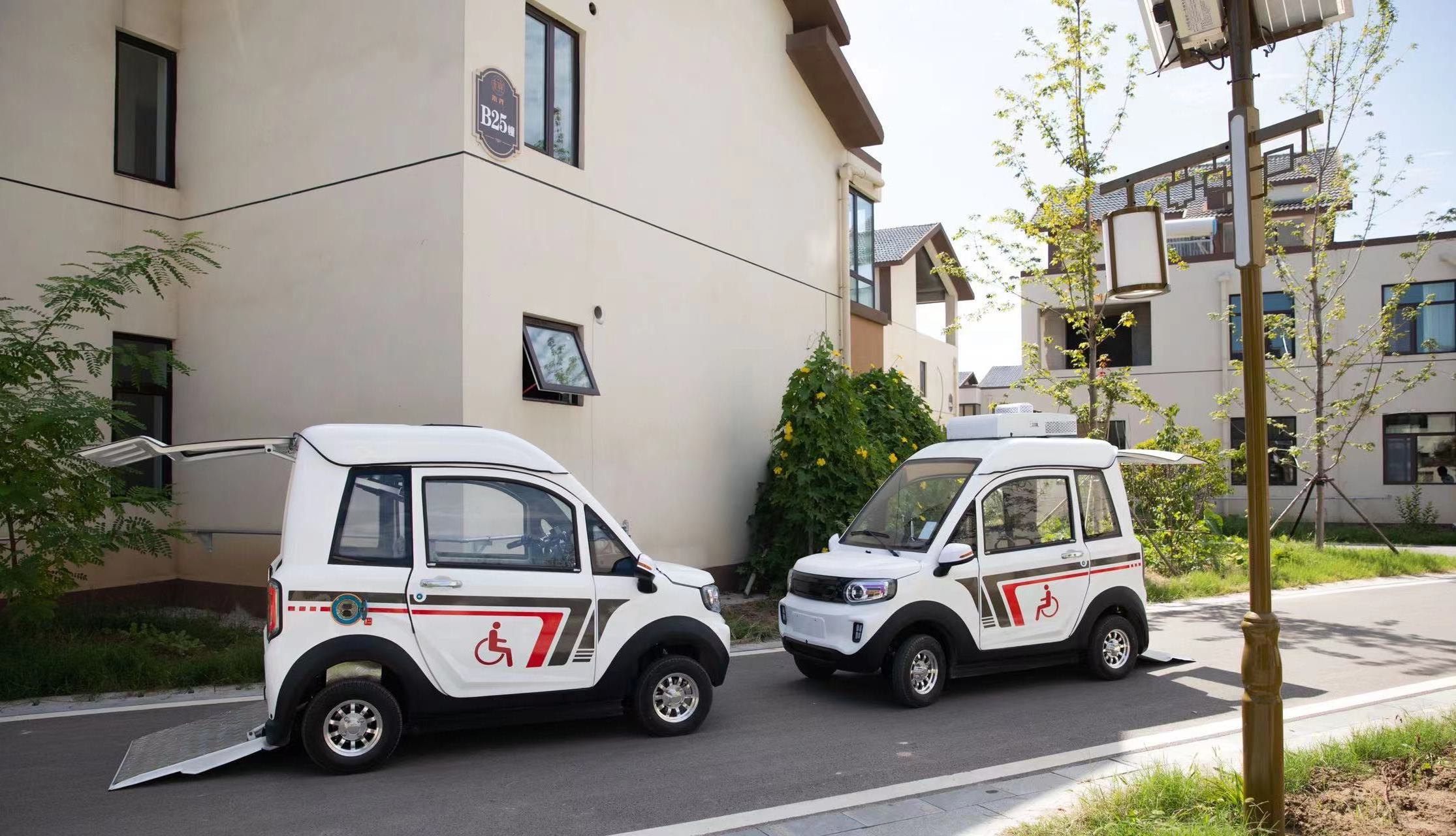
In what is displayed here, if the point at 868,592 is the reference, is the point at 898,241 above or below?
above

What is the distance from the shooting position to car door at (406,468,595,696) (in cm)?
627

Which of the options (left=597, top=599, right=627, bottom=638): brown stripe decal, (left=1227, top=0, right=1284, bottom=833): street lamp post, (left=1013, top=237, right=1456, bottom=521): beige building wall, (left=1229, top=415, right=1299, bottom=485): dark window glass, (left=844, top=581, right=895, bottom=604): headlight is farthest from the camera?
(left=1229, top=415, right=1299, bottom=485): dark window glass

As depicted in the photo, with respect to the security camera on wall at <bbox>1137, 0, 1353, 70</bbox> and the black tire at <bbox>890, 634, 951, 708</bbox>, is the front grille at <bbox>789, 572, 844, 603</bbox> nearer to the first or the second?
the black tire at <bbox>890, 634, 951, 708</bbox>

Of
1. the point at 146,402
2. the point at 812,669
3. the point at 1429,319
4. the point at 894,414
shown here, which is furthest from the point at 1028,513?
the point at 1429,319

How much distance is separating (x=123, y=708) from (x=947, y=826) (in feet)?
21.3

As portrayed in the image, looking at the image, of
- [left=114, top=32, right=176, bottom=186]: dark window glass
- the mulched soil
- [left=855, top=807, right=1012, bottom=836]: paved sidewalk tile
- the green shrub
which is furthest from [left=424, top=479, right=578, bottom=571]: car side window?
[left=114, top=32, right=176, bottom=186]: dark window glass

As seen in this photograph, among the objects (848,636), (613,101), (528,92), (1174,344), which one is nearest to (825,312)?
(613,101)

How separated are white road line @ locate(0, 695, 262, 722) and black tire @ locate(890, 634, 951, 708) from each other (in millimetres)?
5213

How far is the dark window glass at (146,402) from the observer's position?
38.1 ft

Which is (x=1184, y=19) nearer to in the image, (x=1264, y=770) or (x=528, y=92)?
(x=1264, y=770)

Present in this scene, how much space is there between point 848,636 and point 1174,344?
25567 millimetres

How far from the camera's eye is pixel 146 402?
12.3m

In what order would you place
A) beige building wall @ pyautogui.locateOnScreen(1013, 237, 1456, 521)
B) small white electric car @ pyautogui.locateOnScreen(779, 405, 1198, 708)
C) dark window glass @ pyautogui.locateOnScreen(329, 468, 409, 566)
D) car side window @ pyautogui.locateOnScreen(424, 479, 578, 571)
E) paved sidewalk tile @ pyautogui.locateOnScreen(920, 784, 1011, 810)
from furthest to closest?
1. beige building wall @ pyautogui.locateOnScreen(1013, 237, 1456, 521)
2. small white electric car @ pyautogui.locateOnScreen(779, 405, 1198, 708)
3. car side window @ pyautogui.locateOnScreen(424, 479, 578, 571)
4. dark window glass @ pyautogui.locateOnScreen(329, 468, 409, 566)
5. paved sidewalk tile @ pyautogui.locateOnScreen(920, 784, 1011, 810)

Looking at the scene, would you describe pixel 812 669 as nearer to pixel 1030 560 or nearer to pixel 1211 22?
pixel 1030 560
